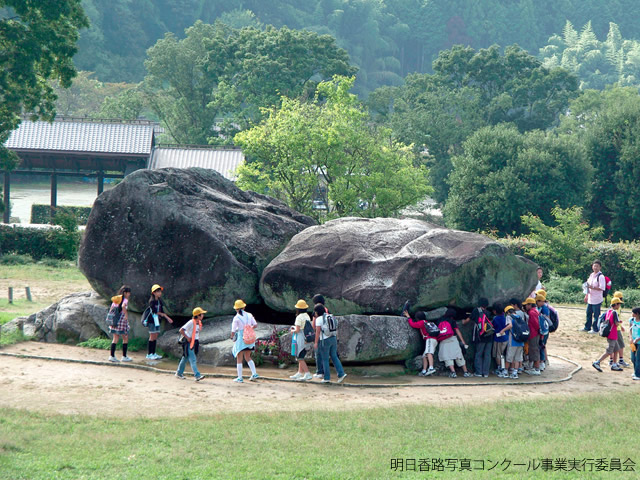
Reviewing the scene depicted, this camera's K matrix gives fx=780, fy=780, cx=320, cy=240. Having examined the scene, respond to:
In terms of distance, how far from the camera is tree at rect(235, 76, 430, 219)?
1325 inches

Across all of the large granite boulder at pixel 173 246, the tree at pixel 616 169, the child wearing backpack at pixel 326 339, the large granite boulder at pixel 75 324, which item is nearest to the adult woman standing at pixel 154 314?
the large granite boulder at pixel 173 246

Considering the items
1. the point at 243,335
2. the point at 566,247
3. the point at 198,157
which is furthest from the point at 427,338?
the point at 198,157

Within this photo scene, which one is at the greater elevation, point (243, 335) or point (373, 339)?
point (243, 335)

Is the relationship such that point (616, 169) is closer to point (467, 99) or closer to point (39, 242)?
point (467, 99)

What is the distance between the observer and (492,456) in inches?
445

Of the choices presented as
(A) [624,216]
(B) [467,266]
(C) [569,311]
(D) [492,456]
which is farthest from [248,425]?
(A) [624,216]

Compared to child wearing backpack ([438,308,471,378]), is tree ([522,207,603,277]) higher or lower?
higher

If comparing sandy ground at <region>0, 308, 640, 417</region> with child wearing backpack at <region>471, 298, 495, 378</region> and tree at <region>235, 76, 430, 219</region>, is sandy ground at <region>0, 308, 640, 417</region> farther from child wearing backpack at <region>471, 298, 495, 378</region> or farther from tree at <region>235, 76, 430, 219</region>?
tree at <region>235, 76, 430, 219</region>

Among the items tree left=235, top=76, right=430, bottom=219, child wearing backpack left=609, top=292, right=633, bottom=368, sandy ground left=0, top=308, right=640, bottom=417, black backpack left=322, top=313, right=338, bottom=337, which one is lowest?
sandy ground left=0, top=308, right=640, bottom=417

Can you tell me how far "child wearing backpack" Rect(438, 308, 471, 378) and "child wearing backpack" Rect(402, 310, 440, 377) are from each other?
125 millimetres

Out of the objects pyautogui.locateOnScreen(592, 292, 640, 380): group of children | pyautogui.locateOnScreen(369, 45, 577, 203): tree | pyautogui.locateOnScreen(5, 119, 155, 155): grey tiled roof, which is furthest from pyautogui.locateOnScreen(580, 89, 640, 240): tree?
pyautogui.locateOnScreen(592, 292, 640, 380): group of children

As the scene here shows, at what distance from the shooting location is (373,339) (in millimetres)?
16656

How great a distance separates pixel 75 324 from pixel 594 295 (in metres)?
13.6

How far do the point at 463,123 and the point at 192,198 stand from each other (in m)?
40.9
